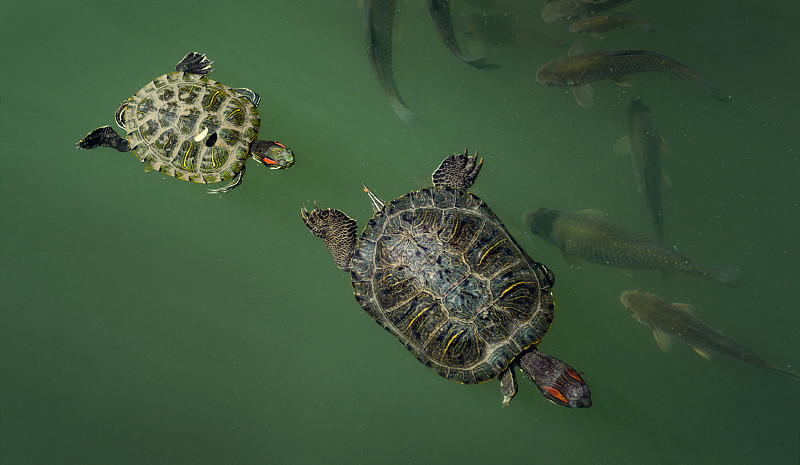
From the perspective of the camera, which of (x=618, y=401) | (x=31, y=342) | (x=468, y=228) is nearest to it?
(x=468, y=228)

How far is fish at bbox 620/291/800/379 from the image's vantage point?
3.13 metres

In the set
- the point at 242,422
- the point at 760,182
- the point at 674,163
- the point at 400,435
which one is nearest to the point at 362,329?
the point at 400,435

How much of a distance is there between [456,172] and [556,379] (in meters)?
1.38

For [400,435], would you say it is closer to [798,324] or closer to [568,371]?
[568,371]

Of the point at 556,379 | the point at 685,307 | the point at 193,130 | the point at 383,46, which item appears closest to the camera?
the point at 556,379

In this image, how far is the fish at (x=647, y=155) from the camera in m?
3.34

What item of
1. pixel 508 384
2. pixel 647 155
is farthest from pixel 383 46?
pixel 508 384

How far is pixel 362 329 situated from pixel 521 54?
2.12m

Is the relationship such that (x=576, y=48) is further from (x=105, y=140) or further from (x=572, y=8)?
(x=105, y=140)

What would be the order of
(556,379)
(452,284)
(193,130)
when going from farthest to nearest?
(193,130)
(556,379)
(452,284)

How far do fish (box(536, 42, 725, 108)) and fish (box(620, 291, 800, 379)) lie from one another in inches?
54.5

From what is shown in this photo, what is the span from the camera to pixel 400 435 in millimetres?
3486

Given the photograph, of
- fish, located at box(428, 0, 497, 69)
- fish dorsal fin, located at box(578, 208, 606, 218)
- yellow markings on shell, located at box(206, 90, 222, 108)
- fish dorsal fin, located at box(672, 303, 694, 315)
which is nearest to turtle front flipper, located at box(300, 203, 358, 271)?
yellow markings on shell, located at box(206, 90, 222, 108)

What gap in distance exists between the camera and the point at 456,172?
10.9 ft
